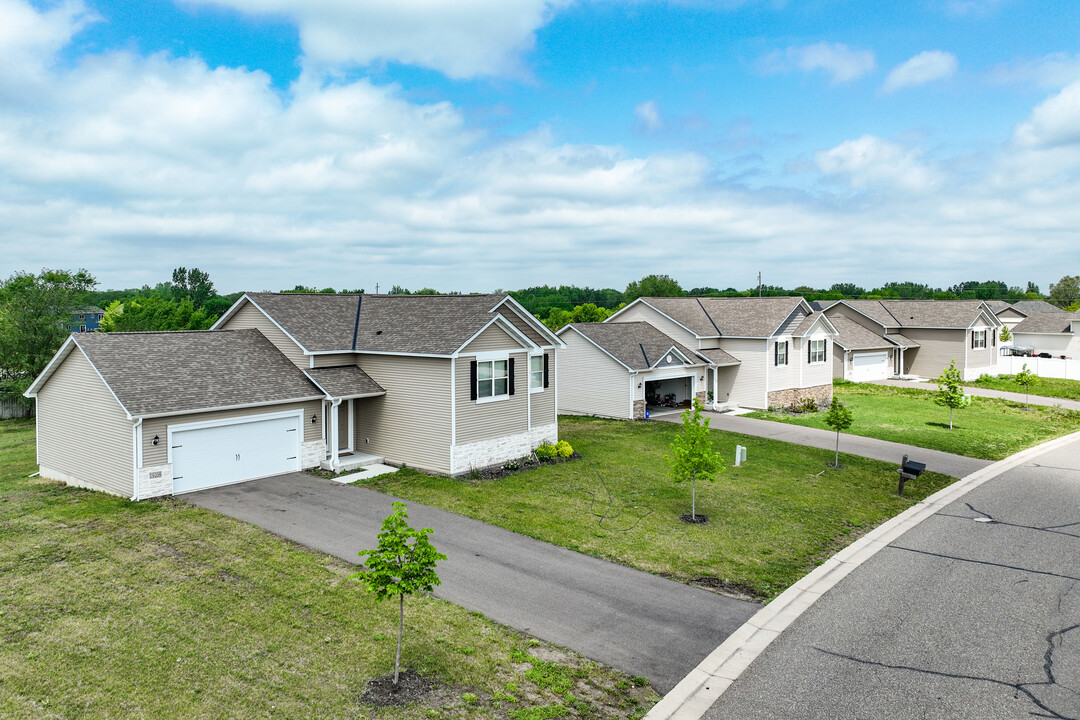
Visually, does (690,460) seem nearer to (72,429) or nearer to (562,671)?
(562,671)

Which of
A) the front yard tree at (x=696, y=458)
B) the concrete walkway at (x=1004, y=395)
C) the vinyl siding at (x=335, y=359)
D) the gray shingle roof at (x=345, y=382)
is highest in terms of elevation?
the vinyl siding at (x=335, y=359)

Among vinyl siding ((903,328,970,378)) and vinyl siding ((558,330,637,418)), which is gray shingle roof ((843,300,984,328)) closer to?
vinyl siding ((903,328,970,378))

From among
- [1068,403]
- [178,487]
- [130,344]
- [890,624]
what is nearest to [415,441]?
[178,487]

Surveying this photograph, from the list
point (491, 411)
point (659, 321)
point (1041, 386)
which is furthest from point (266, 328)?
point (1041, 386)

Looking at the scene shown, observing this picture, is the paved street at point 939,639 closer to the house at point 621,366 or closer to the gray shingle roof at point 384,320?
the gray shingle roof at point 384,320

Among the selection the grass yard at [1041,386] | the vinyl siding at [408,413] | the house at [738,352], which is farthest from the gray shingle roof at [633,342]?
the grass yard at [1041,386]
